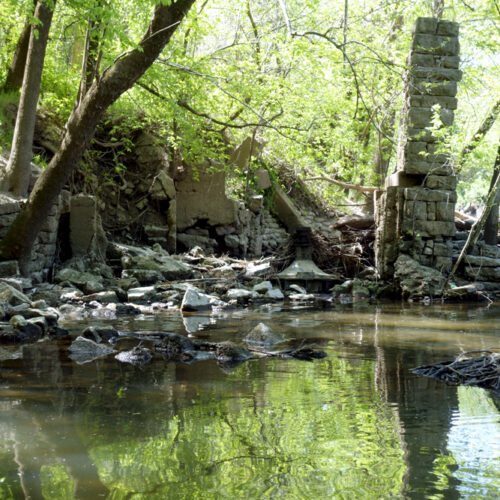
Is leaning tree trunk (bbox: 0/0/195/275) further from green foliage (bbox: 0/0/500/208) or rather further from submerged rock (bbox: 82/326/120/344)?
submerged rock (bbox: 82/326/120/344)

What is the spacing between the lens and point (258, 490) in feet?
7.84

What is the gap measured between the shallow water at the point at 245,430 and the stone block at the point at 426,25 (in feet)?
28.4

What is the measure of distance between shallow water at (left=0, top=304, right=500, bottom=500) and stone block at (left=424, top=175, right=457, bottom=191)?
759cm

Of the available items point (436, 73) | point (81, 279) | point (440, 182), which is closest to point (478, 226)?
point (440, 182)

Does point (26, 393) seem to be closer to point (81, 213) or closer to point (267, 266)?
point (81, 213)

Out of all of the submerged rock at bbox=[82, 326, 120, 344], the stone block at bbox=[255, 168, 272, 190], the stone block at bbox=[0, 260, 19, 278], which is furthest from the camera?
the stone block at bbox=[255, 168, 272, 190]

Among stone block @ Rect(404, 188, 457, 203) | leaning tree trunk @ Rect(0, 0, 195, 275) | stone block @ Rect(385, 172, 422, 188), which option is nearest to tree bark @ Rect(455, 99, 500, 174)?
stone block @ Rect(404, 188, 457, 203)

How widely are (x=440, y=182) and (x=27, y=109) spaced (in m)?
7.99

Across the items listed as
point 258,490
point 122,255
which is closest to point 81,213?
point 122,255

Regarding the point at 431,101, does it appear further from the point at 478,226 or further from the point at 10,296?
the point at 10,296

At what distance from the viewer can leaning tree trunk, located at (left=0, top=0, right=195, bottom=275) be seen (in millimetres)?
8102

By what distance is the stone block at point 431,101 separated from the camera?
1257 cm

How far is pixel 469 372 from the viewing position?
4.62 m

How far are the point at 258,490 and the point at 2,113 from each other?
36.7 feet
